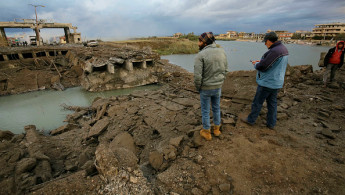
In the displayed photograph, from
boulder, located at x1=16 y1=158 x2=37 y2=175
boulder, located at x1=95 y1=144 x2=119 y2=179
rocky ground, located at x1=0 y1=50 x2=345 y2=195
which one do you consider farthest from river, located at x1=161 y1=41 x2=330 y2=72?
boulder, located at x1=95 y1=144 x2=119 y2=179

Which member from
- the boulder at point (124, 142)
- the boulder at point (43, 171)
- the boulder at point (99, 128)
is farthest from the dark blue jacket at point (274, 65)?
the boulder at point (43, 171)

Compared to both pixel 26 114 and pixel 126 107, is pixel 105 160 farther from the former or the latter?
pixel 26 114

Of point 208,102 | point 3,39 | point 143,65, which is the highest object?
point 3,39

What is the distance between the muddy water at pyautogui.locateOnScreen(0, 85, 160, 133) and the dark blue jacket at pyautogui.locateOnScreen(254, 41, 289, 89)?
24.0ft

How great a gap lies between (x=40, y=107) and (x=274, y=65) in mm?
10422

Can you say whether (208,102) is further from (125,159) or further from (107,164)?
(107,164)

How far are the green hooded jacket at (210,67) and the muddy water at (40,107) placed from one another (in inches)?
250

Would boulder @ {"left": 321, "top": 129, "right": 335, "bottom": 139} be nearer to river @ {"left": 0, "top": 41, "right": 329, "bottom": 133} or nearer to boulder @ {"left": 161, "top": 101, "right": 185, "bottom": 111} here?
boulder @ {"left": 161, "top": 101, "right": 185, "bottom": 111}

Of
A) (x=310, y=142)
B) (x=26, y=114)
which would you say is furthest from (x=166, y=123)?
(x=26, y=114)

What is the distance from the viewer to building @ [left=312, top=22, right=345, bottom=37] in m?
57.1

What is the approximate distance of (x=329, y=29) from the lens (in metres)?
60.2

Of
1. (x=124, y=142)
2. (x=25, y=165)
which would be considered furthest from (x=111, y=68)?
(x=25, y=165)

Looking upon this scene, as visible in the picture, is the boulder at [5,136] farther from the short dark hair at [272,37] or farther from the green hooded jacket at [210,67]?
the short dark hair at [272,37]

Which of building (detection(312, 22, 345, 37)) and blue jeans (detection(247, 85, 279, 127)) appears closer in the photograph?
blue jeans (detection(247, 85, 279, 127))
